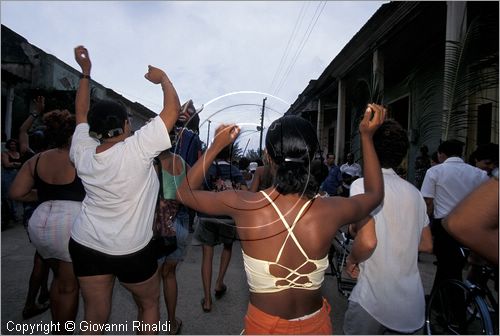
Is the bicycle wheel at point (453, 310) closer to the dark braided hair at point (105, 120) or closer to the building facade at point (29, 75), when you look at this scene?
the dark braided hair at point (105, 120)

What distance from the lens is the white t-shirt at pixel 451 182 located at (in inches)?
149

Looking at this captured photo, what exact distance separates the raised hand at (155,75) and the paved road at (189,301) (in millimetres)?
2378

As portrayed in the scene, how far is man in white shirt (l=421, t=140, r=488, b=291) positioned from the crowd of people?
187 cm

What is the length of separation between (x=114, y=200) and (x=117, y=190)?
68 mm

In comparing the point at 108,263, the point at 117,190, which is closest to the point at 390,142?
the point at 117,190

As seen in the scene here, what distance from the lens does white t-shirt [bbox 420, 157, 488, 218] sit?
379 centimetres

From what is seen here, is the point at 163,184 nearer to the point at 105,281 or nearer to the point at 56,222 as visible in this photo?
the point at 105,281

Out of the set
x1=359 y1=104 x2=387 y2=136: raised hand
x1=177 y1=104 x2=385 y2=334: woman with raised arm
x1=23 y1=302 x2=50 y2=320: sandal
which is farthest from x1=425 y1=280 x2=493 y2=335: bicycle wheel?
x1=23 y1=302 x2=50 y2=320: sandal

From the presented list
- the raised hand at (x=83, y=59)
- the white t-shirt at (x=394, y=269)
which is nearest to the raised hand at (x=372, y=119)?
the white t-shirt at (x=394, y=269)

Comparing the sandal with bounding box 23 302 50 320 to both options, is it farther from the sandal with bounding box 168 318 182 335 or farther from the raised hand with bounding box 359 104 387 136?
the raised hand with bounding box 359 104 387 136

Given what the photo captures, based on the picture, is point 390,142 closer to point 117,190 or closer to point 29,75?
point 117,190

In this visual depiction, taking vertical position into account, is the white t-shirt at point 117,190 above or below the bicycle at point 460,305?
above

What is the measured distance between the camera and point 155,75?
196cm

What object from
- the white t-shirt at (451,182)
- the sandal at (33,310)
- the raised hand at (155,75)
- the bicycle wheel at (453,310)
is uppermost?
the raised hand at (155,75)
